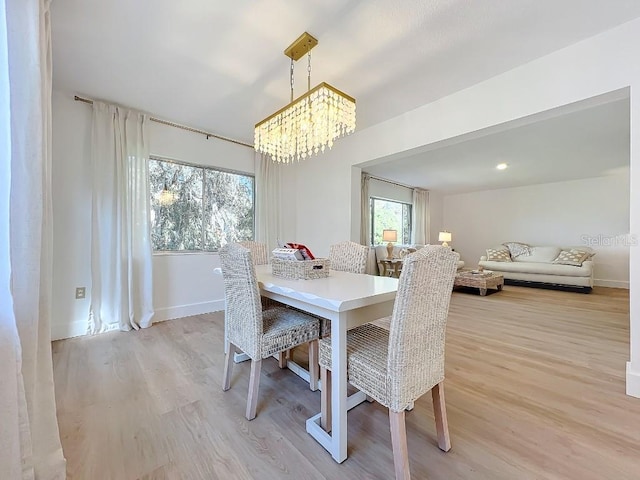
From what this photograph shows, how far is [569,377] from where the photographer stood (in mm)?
1877

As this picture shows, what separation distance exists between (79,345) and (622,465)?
3.71 metres

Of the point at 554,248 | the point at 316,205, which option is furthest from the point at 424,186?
the point at 316,205

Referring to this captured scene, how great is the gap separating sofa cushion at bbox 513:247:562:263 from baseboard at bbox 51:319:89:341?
24.7 feet

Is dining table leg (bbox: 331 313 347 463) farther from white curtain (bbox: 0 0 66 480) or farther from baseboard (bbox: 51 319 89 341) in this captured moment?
baseboard (bbox: 51 319 89 341)

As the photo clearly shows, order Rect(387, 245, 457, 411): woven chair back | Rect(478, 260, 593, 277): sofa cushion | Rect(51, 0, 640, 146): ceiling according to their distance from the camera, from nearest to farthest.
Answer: Rect(387, 245, 457, 411): woven chair back, Rect(51, 0, 640, 146): ceiling, Rect(478, 260, 593, 277): sofa cushion


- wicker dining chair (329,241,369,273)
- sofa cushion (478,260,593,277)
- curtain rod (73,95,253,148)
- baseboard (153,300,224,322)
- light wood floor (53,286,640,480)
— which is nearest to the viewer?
light wood floor (53,286,640,480)

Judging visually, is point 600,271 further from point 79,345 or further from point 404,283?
point 79,345

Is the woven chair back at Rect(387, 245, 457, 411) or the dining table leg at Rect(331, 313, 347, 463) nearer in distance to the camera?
the woven chair back at Rect(387, 245, 457, 411)

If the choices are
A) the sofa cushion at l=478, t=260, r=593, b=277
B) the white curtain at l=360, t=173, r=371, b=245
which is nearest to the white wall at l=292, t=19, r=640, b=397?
the white curtain at l=360, t=173, r=371, b=245

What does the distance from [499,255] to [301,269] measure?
601 cm

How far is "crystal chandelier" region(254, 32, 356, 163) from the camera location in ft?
6.00

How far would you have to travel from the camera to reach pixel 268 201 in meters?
4.02

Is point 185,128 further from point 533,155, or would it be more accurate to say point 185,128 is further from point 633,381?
point 533,155

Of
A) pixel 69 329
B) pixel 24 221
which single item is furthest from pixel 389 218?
pixel 24 221
